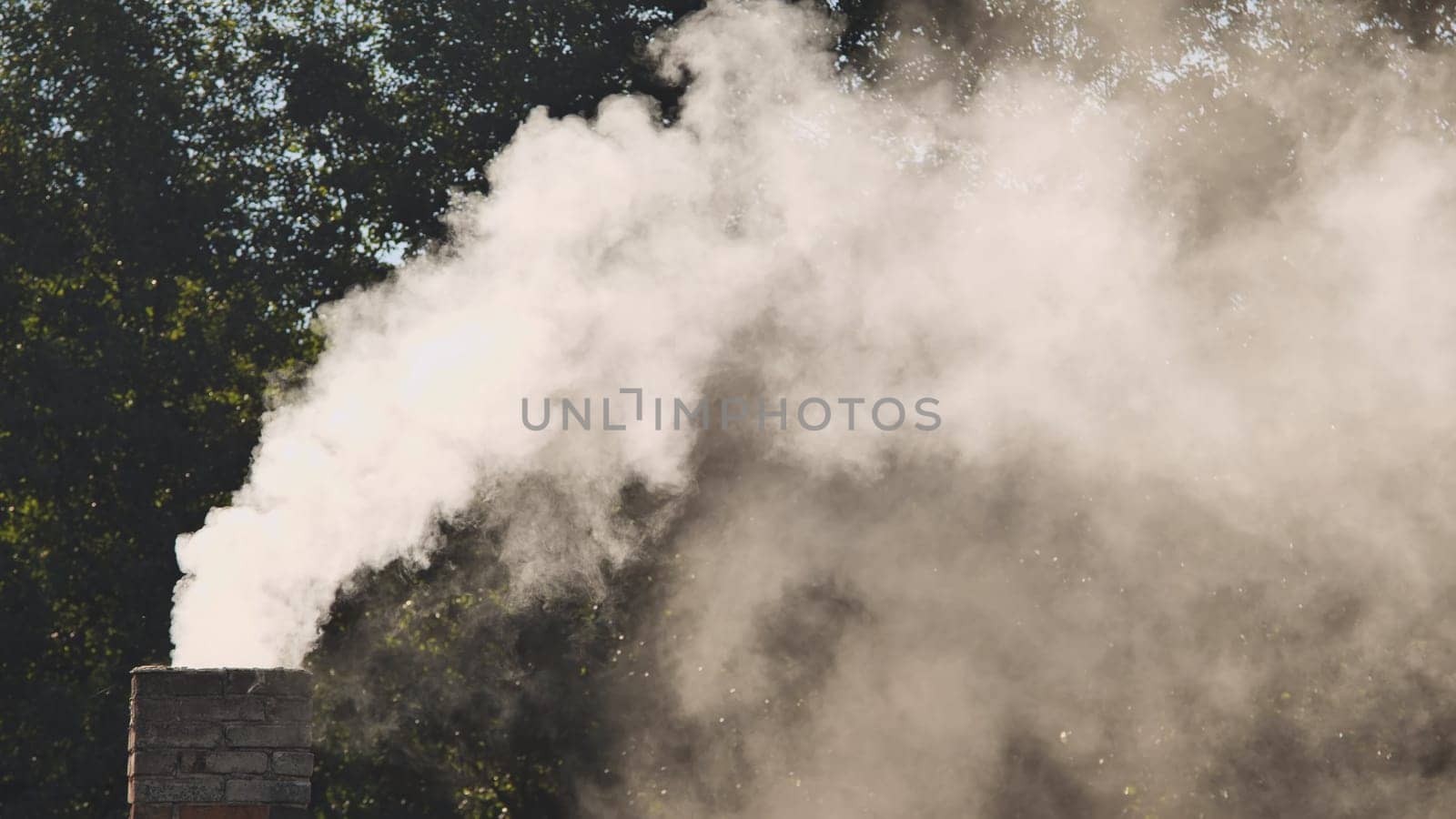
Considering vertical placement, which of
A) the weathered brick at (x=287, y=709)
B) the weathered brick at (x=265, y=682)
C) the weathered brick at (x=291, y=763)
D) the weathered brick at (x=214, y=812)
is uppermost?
the weathered brick at (x=265, y=682)

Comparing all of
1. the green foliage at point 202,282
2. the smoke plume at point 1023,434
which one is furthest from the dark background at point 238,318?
the smoke plume at point 1023,434

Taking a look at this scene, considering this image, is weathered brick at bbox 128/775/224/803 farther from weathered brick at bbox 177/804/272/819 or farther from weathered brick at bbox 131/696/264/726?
weathered brick at bbox 131/696/264/726

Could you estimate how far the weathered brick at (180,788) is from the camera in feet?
14.0

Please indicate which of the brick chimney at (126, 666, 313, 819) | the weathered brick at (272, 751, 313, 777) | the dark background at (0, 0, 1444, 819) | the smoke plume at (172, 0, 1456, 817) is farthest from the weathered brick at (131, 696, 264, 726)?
the dark background at (0, 0, 1444, 819)

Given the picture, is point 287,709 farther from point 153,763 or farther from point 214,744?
point 153,763

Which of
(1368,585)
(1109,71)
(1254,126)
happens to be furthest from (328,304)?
(1368,585)

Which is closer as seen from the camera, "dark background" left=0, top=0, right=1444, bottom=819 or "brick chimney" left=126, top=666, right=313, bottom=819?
"brick chimney" left=126, top=666, right=313, bottom=819

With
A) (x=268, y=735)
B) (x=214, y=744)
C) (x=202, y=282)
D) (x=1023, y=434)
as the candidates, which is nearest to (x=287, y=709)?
(x=268, y=735)

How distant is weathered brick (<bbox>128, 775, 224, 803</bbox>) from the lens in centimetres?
426

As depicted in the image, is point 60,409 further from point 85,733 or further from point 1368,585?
point 1368,585

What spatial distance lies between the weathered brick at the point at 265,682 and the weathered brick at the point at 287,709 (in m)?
0.02

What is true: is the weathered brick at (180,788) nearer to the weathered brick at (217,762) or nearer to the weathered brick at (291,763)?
the weathered brick at (217,762)

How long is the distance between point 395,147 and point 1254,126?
5953 millimetres

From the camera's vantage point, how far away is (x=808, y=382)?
928cm
